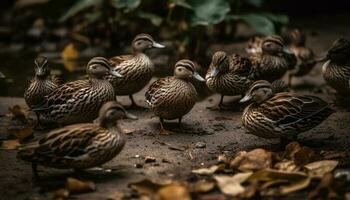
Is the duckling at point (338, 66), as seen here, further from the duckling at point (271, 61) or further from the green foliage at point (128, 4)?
the green foliage at point (128, 4)

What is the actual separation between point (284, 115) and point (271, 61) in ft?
10.1

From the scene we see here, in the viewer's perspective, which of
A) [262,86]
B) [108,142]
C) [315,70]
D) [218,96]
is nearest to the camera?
[108,142]

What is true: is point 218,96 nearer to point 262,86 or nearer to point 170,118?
point 170,118

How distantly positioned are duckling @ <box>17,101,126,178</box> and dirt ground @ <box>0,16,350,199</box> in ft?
0.95

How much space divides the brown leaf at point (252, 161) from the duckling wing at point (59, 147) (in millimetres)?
1701

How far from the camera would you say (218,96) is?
11.2 m

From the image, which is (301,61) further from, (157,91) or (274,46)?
(157,91)

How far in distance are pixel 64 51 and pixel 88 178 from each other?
24.8 feet

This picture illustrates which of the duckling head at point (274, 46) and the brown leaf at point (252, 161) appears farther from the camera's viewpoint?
the duckling head at point (274, 46)

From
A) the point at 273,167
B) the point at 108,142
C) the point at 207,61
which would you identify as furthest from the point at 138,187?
the point at 207,61

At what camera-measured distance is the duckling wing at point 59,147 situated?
6770 mm

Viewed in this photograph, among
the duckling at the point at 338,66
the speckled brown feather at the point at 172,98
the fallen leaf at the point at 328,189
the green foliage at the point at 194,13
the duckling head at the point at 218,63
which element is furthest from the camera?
the green foliage at the point at 194,13

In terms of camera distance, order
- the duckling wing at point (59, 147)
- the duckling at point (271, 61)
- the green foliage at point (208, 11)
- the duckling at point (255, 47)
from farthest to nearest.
→ the green foliage at point (208, 11) < the duckling at point (255, 47) < the duckling at point (271, 61) < the duckling wing at point (59, 147)

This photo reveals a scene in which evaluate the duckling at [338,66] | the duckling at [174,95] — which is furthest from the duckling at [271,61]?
the duckling at [174,95]
